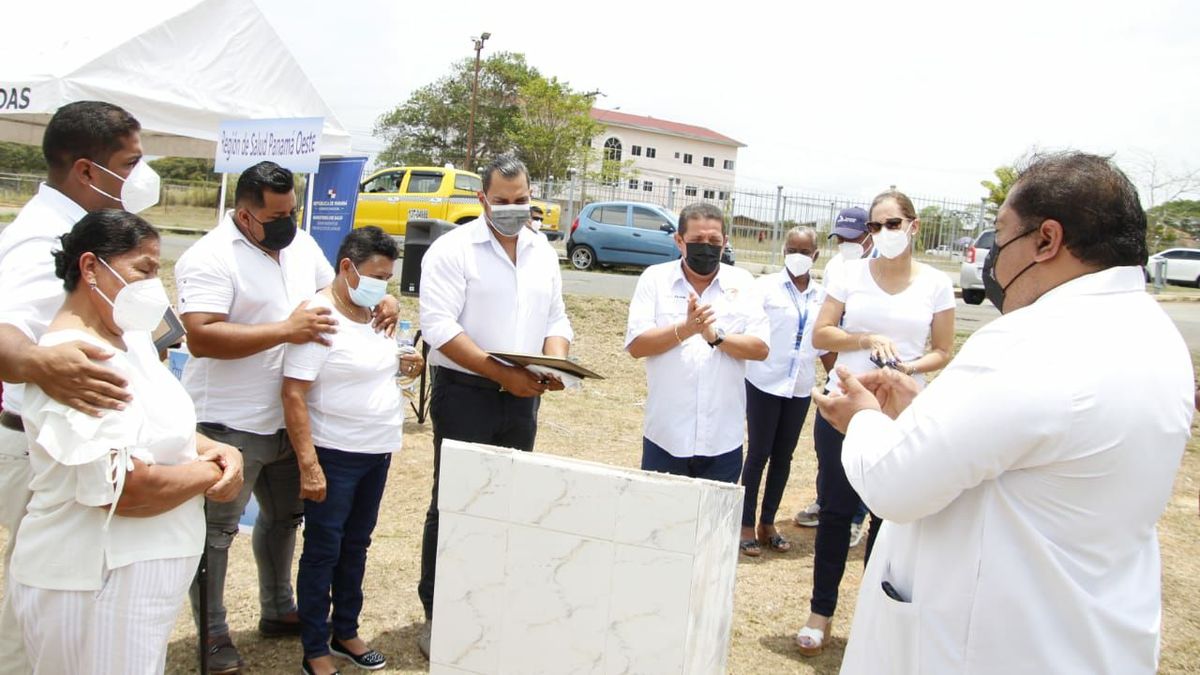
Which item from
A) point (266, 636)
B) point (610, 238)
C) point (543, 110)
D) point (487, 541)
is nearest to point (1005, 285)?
point (487, 541)

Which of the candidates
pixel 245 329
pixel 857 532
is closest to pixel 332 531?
pixel 245 329

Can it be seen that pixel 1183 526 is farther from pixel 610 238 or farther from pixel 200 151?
pixel 610 238

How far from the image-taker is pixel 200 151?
7285 mm

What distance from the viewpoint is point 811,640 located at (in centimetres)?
380

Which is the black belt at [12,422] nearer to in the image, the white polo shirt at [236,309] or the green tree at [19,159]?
the white polo shirt at [236,309]

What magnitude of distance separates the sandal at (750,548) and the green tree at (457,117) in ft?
140

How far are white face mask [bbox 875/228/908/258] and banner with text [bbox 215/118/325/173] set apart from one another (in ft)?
11.0

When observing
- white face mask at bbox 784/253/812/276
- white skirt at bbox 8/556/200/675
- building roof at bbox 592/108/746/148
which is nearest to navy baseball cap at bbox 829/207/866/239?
white face mask at bbox 784/253/812/276

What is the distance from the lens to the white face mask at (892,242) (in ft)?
12.3

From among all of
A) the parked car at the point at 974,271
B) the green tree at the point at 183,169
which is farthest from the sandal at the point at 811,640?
the green tree at the point at 183,169

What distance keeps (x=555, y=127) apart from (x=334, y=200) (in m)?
34.0

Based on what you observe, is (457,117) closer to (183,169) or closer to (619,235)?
(183,169)

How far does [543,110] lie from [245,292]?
125ft

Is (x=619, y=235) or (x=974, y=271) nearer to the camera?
(x=974, y=271)
